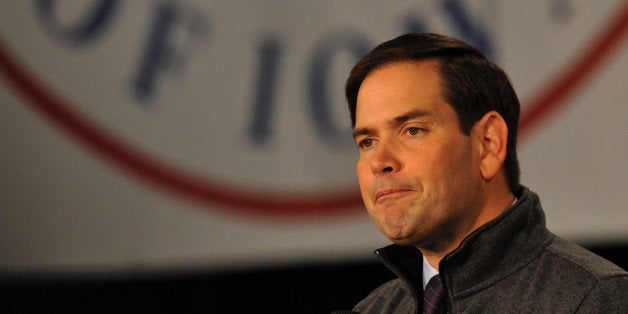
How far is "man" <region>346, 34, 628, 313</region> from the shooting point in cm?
108

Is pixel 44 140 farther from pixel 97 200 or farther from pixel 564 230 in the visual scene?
pixel 564 230

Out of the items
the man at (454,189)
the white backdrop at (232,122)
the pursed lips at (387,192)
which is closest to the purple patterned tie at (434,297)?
the man at (454,189)

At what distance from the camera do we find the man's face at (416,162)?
1.10 metres

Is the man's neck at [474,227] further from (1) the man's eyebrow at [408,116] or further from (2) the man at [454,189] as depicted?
(1) the man's eyebrow at [408,116]

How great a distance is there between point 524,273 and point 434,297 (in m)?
0.11

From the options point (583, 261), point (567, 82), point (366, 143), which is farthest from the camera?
point (567, 82)

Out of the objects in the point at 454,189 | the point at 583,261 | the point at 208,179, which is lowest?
the point at 583,261

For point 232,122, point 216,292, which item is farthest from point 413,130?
point 216,292

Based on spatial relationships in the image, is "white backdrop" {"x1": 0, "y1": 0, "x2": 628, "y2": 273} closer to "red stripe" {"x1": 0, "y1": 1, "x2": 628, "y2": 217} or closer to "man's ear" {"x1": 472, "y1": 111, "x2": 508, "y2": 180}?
"red stripe" {"x1": 0, "y1": 1, "x2": 628, "y2": 217}

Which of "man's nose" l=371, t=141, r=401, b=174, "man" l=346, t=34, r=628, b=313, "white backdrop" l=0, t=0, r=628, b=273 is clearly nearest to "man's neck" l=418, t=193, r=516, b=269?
"man" l=346, t=34, r=628, b=313

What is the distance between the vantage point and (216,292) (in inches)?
76.9

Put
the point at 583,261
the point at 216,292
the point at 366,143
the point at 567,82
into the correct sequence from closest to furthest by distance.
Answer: the point at 583,261, the point at 366,143, the point at 567,82, the point at 216,292

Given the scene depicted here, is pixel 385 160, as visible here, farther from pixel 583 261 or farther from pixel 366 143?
pixel 583 261

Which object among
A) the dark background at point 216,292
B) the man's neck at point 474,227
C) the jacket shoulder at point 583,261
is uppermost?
the dark background at point 216,292
